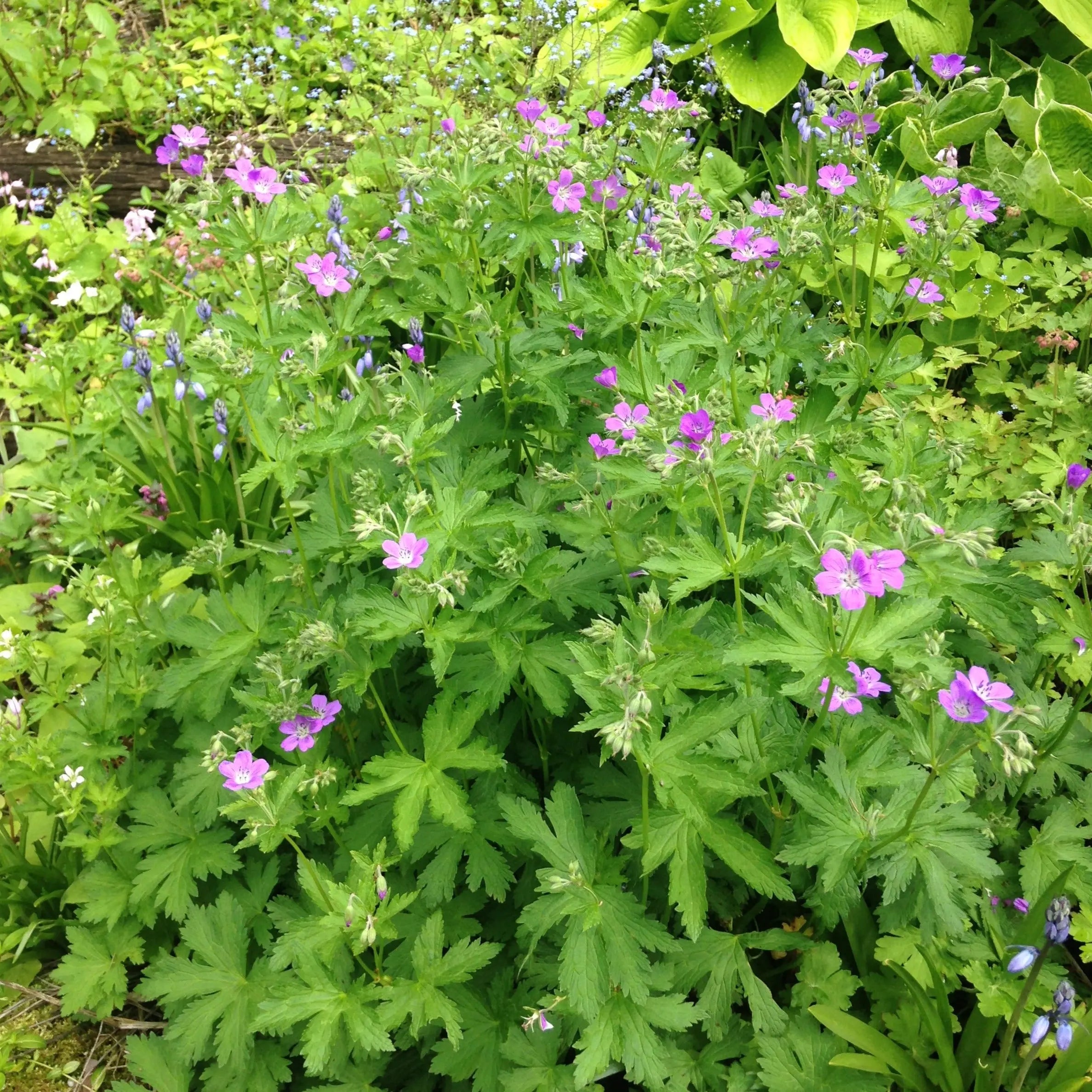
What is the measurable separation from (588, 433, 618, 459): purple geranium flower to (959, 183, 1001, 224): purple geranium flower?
115cm

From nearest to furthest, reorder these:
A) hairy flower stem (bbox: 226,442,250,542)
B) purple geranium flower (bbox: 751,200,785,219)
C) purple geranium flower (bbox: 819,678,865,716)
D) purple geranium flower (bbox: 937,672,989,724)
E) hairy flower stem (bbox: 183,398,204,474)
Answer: purple geranium flower (bbox: 937,672,989,724)
purple geranium flower (bbox: 819,678,865,716)
purple geranium flower (bbox: 751,200,785,219)
hairy flower stem (bbox: 226,442,250,542)
hairy flower stem (bbox: 183,398,204,474)

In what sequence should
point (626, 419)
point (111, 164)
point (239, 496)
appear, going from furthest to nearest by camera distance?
point (111, 164)
point (239, 496)
point (626, 419)

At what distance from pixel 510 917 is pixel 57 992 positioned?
1.39 m

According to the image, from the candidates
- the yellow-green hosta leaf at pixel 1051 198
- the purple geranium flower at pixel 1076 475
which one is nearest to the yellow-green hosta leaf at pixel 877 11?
the yellow-green hosta leaf at pixel 1051 198

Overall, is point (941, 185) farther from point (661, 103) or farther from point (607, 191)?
point (607, 191)

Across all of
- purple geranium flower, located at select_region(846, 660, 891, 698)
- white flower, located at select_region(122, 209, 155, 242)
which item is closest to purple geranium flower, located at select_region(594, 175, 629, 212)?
purple geranium flower, located at select_region(846, 660, 891, 698)

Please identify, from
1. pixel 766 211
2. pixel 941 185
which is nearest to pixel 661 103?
pixel 766 211

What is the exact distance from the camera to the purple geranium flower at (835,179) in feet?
8.02

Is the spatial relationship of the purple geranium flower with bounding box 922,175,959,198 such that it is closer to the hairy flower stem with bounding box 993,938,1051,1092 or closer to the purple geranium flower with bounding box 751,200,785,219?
the purple geranium flower with bounding box 751,200,785,219

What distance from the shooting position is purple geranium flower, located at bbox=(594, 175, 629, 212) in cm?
267

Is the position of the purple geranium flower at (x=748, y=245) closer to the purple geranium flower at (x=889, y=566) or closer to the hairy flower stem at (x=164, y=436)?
the purple geranium flower at (x=889, y=566)

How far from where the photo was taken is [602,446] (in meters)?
2.27

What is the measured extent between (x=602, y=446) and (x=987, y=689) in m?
1.05

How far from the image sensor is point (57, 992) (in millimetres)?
2506
